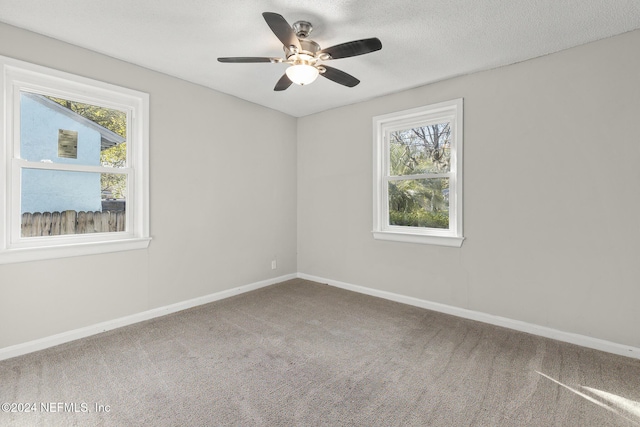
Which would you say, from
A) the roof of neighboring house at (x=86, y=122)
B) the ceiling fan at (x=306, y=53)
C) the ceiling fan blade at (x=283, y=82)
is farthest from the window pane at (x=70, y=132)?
the ceiling fan blade at (x=283, y=82)

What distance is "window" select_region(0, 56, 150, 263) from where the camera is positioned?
2410 millimetres

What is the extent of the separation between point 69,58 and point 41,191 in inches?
45.5

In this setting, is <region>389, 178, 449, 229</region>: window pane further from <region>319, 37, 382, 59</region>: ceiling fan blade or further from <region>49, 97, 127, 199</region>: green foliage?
<region>49, 97, 127, 199</region>: green foliage

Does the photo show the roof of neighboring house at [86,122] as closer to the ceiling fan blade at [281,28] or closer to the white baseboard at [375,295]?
the white baseboard at [375,295]

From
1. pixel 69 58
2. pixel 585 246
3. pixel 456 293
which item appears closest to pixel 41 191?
pixel 69 58

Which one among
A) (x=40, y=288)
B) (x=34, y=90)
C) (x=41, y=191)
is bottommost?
(x=40, y=288)

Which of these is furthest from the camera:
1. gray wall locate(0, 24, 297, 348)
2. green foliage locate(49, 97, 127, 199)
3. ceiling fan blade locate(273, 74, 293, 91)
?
green foliage locate(49, 97, 127, 199)

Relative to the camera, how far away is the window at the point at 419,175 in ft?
11.0

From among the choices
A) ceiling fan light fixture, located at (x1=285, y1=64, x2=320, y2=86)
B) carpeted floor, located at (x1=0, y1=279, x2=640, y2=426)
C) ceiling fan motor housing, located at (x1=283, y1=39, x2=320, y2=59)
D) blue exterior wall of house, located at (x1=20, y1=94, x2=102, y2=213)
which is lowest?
carpeted floor, located at (x1=0, y1=279, x2=640, y2=426)

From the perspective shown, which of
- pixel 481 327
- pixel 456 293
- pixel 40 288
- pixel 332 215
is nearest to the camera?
pixel 40 288

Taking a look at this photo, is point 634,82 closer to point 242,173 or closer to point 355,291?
point 355,291

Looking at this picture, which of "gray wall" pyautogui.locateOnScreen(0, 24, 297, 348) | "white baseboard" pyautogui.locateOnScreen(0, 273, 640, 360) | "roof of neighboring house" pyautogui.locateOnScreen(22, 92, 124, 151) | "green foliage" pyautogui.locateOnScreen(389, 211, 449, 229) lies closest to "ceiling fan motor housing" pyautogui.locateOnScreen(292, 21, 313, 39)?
"gray wall" pyautogui.locateOnScreen(0, 24, 297, 348)

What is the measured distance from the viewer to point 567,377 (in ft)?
6.97

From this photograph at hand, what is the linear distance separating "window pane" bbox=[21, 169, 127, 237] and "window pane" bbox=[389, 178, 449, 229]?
9.89 ft
